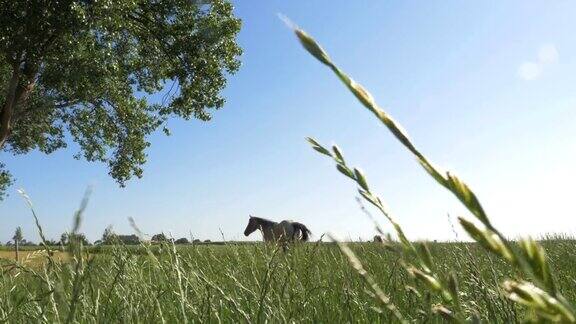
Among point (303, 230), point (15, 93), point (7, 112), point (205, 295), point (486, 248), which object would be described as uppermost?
point (15, 93)

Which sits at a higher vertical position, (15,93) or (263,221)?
(15,93)

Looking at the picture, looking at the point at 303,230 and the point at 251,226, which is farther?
the point at 251,226

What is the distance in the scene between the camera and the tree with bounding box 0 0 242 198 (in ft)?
64.6

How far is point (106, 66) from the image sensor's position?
2152 cm

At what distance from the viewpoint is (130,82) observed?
88.1 feet

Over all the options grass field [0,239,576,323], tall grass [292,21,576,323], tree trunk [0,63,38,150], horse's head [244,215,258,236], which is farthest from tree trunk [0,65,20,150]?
tall grass [292,21,576,323]

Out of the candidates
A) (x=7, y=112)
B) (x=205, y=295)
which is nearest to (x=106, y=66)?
(x=7, y=112)

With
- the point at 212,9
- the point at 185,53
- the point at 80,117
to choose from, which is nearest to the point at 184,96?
the point at 185,53

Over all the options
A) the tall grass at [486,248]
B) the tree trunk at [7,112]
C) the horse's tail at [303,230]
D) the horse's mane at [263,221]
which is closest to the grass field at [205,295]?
the tall grass at [486,248]

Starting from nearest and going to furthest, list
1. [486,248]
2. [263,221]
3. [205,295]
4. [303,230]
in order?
[486,248] < [205,295] < [303,230] < [263,221]

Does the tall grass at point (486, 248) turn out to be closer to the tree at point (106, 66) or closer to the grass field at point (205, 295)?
the grass field at point (205, 295)

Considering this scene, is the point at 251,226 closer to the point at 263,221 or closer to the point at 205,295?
the point at 263,221

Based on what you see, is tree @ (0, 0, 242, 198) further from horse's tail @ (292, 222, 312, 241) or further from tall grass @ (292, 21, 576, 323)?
tall grass @ (292, 21, 576, 323)

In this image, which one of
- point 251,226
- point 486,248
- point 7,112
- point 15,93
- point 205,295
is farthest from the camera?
point 15,93
